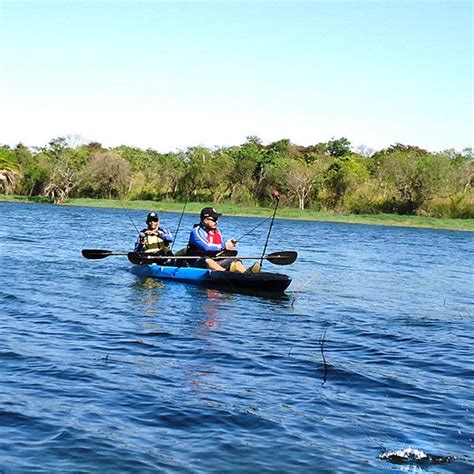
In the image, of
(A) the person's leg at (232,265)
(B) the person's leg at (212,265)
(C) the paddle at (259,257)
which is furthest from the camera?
(C) the paddle at (259,257)

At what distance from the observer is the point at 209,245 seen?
50.2 feet

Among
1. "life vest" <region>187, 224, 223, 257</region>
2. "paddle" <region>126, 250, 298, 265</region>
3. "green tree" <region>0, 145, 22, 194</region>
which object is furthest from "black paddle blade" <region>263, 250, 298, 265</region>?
"green tree" <region>0, 145, 22, 194</region>

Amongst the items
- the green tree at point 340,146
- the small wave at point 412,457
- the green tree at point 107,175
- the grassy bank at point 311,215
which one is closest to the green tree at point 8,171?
the green tree at point 107,175


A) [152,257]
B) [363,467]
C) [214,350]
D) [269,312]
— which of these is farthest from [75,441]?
[152,257]

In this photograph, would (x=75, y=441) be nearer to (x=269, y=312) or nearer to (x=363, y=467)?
(x=363, y=467)

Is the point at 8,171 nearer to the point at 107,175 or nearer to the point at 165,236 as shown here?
the point at 107,175

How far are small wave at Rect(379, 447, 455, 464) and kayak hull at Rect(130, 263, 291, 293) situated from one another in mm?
8383

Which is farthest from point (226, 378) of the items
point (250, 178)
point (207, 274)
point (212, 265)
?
point (250, 178)

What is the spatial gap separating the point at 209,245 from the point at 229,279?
1072 millimetres

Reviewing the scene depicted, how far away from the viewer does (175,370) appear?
809 centimetres

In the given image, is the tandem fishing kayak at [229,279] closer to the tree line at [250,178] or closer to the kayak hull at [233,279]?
the kayak hull at [233,279]

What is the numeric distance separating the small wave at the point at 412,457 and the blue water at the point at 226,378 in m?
0.06

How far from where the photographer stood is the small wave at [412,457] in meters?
5.74

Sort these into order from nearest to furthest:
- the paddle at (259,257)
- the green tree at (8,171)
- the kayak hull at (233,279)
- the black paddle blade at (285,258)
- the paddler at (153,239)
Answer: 1. the kayak hull at (233,279)
2. the paddle at (259,257)
3. the black paddle blade at (285,258)
4. the paddler at (153,239)
5. the green tree at (8,171)
